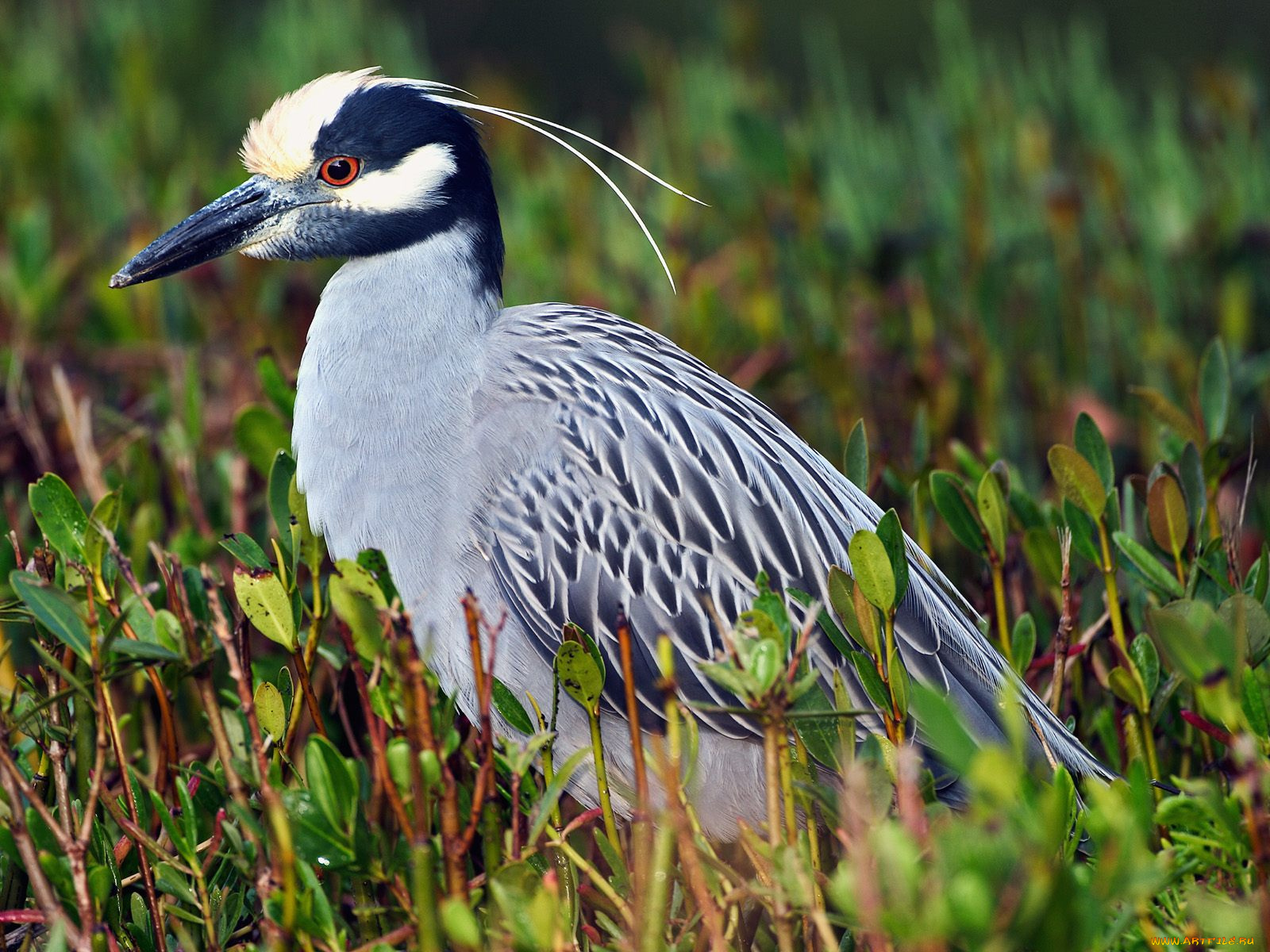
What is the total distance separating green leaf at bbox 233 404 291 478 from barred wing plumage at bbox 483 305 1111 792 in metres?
0.55

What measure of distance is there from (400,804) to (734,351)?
111 inches

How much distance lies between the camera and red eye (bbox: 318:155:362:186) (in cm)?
283

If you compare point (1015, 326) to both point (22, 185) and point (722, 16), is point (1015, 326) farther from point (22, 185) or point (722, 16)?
point (22, 185)

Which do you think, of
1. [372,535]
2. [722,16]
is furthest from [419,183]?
[722,16]

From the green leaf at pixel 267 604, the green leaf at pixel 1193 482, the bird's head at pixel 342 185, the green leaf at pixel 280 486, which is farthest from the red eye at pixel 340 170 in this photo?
the green leaf at pixel 1193 482

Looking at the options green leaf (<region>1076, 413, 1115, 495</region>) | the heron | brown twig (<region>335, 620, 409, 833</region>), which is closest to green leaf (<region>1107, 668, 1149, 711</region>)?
the heron

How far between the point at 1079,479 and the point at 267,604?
1.40 meters

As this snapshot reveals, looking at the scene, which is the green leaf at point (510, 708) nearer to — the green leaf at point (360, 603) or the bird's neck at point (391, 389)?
the green leaf at point (360, 603)

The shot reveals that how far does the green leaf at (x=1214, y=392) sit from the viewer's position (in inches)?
108

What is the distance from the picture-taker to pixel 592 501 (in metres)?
2.55

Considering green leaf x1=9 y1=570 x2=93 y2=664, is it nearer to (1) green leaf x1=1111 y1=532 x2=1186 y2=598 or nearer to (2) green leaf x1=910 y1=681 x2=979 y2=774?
(2) green leaf x1=910 y1=681 x2=979 y2=774

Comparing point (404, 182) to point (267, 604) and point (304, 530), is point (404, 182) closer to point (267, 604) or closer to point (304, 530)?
point (304, 530)

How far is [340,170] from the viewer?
2.85 meters

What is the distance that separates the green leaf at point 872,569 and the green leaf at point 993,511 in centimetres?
55
